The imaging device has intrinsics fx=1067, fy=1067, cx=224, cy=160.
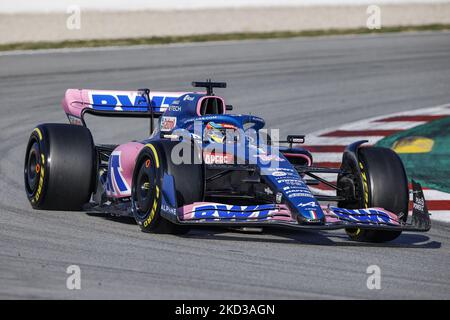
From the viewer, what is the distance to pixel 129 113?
12352 mm

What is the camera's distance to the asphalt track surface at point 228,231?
7.81 meters

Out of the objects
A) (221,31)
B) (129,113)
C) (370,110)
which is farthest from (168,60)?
(129,113)

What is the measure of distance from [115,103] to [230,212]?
3497 millimetres

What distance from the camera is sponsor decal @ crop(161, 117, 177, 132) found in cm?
1102

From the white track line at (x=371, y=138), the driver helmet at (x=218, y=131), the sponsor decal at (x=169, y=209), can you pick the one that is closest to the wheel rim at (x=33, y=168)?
the driver helmet at (x=218, y=131)

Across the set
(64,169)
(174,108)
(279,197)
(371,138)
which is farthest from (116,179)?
(371,138)

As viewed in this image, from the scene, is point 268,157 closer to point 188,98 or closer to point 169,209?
point 169,209

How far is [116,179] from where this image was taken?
1070 centimetres

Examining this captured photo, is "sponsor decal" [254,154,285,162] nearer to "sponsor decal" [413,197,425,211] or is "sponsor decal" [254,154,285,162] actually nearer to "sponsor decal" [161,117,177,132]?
"sponsor decal" [413,197,425,211]

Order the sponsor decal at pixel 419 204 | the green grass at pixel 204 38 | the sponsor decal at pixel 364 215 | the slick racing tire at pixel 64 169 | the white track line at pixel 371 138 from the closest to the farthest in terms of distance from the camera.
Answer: the sponsor decal at pixel 364 215
the sponsor decal at pixel 419 204
the slick racing tire at pixel 64 169
the white track line at pixel 371 138
the green grass at pixel 204 38

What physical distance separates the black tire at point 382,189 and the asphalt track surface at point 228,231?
0.74 ft

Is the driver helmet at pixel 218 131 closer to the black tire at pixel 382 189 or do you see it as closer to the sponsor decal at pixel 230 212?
the sponsor decal at pixel 230 212
